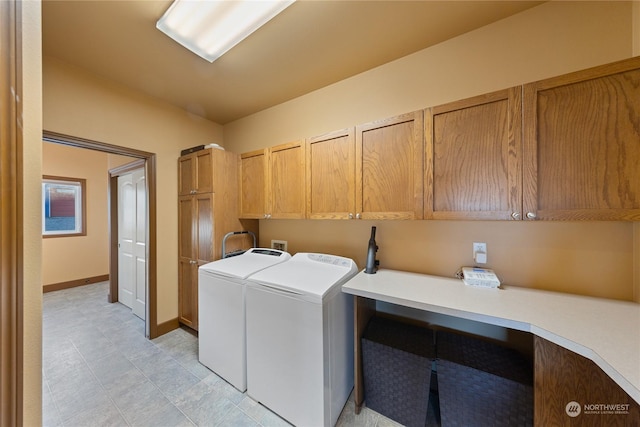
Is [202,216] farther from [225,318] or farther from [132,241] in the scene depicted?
[132,241]

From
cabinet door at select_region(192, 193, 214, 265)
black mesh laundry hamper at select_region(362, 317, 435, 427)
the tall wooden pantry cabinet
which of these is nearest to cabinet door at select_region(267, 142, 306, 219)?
the tall wooden pantry cabinet

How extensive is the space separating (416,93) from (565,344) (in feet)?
5.87

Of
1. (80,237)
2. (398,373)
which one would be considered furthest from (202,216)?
(80,237)

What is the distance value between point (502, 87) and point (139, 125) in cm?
331

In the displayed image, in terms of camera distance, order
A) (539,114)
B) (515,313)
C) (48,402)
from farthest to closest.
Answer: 1. (48,402)
2. (539,114)
3. (515,313)

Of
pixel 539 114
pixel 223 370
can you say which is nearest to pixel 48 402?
pixel 223 370

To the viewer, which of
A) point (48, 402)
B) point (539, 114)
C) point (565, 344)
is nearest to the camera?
point (565, 344)

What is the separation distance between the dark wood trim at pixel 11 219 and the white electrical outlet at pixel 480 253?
214 centimetres

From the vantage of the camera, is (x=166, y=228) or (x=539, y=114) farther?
(x=166, y=228)

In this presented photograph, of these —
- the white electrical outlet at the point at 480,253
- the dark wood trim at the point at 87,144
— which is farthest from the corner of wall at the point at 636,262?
the dark wood trim at the point at 87,144

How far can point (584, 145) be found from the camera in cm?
113

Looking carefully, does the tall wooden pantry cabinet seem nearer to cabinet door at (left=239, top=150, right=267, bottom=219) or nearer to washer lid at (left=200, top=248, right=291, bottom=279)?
cabinet door at (left=239, top=150, right=267, bottom=219)

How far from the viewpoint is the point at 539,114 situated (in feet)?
Result: 3.98

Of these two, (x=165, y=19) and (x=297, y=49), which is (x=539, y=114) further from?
(x=165, y=19)
